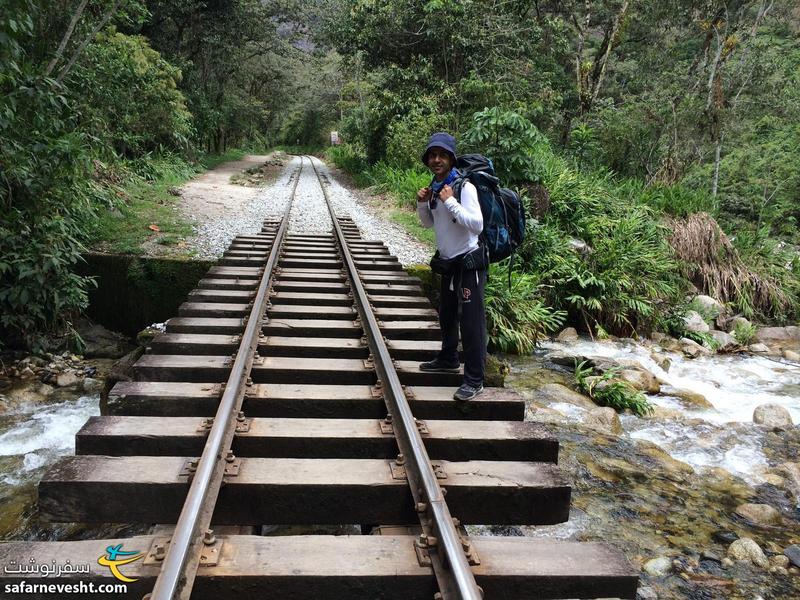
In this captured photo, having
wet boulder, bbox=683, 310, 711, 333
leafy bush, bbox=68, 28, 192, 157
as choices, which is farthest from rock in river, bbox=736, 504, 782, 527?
leafy bush, bbox=68, 28, 192, 157

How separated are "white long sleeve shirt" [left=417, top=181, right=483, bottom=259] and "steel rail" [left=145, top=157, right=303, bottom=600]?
1610 millimetres

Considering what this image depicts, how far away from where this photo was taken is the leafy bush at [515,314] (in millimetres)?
7262

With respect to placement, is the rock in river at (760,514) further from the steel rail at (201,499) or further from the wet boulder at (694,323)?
the wet boulder at (694,323)

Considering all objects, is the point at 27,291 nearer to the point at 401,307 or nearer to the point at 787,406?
the point at 401,307

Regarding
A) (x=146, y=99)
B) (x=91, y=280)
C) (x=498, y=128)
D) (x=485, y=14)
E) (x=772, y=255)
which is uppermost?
(x=485, y=14)

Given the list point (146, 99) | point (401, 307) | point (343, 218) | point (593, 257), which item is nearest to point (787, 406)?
point (593, 257)

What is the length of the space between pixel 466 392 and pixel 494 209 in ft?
3.98

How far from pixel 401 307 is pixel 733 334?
6.60m

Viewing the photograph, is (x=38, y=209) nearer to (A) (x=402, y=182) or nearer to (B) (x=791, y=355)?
(A) (x=402, y=182)

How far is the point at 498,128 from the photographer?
9.15 metres

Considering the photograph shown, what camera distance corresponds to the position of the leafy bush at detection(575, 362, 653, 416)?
6.04 meters

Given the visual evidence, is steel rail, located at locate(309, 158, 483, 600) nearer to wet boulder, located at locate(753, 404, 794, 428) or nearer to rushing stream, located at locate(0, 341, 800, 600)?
rushing stream, located at locate(0, 341, 800, 600)

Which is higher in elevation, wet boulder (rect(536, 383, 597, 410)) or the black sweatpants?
the black sweatpants

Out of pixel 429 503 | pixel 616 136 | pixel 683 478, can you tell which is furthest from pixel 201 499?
pixel 616 136
